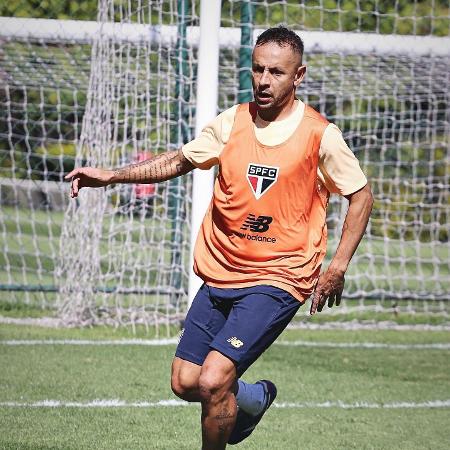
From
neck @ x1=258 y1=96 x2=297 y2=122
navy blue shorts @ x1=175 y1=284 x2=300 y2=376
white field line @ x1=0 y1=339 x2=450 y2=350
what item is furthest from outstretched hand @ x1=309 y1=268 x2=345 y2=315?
white field line @ x1=0 y1=339 x2=450 y2=350

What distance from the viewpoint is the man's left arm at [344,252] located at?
16.7ft

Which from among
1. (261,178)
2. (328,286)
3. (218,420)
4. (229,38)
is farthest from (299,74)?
(229,38)

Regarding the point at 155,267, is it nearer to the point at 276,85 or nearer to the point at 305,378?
the point at 305,378

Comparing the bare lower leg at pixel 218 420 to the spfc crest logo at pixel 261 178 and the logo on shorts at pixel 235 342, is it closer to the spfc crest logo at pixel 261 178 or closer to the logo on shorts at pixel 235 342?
the logo on shorts at pixel 235 342

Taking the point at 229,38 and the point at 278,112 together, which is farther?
the point at 229,38

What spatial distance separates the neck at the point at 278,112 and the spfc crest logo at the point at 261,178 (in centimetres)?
29

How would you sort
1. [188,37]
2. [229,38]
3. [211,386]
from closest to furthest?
[211,386]
[188,37]
[229,38]

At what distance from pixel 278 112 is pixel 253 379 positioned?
127 inches

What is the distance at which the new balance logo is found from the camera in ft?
17.2

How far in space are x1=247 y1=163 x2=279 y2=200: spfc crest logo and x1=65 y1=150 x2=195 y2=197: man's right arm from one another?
18.0 inches

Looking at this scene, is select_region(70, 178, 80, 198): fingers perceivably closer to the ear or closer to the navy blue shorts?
the navy blue shorts

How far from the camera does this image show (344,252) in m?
5.12

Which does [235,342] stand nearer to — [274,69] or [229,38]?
[274,69]

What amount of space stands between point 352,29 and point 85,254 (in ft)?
15.3
